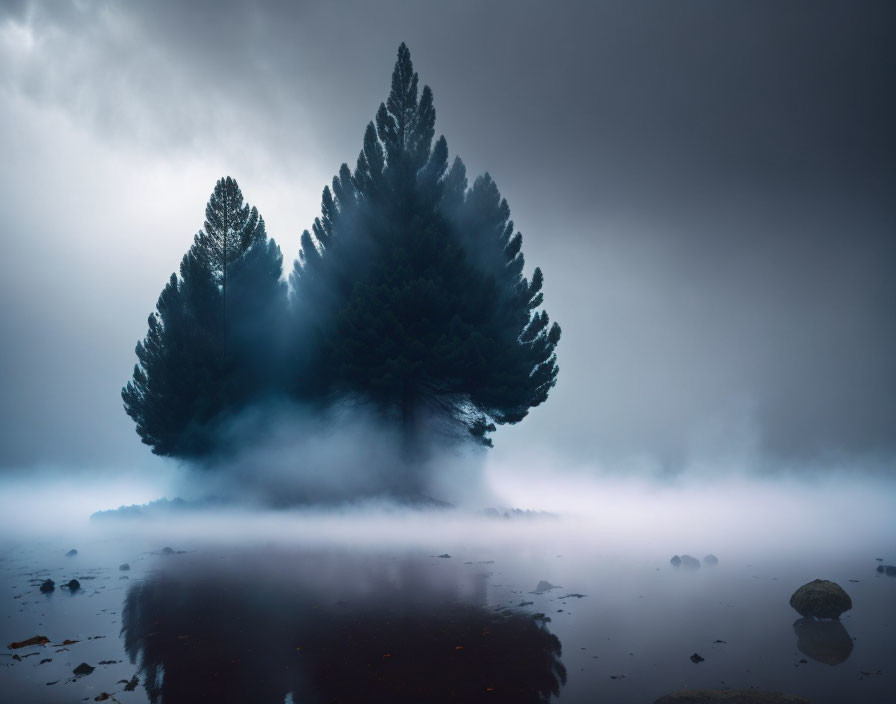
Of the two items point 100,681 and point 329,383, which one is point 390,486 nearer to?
point 329,383

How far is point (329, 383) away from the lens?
101 feet

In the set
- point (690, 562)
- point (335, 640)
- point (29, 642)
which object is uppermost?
point (690, 562)

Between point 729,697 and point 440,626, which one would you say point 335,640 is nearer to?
point 440,626

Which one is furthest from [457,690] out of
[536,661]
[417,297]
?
[417,297]

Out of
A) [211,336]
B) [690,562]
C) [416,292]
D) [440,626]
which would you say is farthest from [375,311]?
[440,626]

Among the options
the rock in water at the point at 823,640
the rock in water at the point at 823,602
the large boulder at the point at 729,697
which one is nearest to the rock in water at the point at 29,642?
the large boulder at the point at 729,697

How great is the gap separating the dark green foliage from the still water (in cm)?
1576

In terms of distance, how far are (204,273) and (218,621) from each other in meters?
29.7

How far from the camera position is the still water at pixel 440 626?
6887 millimetres

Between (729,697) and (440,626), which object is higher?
(440,626)

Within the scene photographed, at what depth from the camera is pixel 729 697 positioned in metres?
6.18

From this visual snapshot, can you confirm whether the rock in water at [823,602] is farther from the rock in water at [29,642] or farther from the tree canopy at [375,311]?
the tree canopy at [375,311]

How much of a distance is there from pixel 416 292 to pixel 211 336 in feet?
45.1

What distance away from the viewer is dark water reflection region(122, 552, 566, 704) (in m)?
6.77
